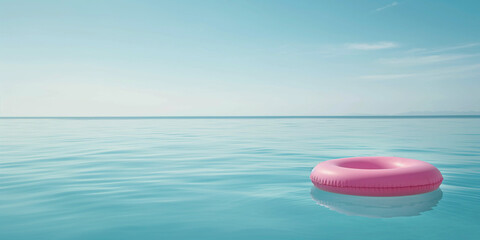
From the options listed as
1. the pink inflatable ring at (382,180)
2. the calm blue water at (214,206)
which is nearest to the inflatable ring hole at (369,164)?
the pink inflatable ring at (382,180)

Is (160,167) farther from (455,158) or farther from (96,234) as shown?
(455,158)

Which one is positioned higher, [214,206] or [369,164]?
[369,164]

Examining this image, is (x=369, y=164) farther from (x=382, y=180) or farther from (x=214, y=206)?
(x=214, y=206)

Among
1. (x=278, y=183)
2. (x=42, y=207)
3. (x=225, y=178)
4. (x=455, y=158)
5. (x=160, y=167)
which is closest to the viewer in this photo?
(x=42, y=207)

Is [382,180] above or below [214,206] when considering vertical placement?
above

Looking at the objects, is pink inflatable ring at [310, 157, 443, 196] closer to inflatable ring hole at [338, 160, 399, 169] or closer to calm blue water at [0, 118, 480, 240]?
calm blue water at [0, 118, 480, 240]

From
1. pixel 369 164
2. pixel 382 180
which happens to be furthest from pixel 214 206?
pixel 369 164

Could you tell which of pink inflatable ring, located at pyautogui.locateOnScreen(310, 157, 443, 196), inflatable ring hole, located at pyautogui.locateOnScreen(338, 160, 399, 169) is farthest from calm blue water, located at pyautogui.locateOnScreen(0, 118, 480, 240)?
inflatable ring hole, located at pyautogui.locateOnScreen(338, 160, 399, 169)

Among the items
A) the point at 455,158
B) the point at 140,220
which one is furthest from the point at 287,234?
the point at 455,158

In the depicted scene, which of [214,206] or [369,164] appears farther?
[369,164]

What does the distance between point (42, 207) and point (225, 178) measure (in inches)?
135

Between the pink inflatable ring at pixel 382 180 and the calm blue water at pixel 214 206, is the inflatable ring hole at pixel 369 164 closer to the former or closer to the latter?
the pink inflatable ring at pixel 382 180

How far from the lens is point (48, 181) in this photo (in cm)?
654

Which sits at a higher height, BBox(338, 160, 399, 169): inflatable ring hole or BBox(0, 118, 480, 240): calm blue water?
BBox(338, 160, 399, 169): inflatable ring hole
